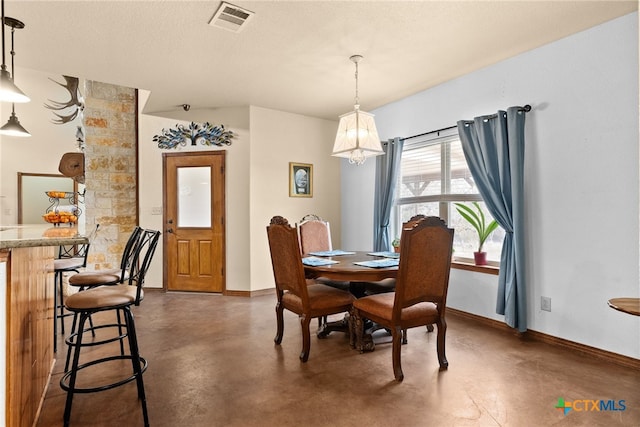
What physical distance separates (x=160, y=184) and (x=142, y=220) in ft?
1.95

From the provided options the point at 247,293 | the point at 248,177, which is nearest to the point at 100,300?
the point at 247,293

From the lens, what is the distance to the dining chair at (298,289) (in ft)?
8.57

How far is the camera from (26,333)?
5.45ft

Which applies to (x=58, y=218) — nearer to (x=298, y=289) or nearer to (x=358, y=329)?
(x=298, y=289)

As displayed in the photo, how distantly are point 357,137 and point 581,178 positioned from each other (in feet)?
6.03

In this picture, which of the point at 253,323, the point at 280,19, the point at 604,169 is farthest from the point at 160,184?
the point at 604,169

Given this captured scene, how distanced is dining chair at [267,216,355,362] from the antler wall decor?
166 inches

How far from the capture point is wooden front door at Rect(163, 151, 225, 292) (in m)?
4.98

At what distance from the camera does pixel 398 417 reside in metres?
1.92

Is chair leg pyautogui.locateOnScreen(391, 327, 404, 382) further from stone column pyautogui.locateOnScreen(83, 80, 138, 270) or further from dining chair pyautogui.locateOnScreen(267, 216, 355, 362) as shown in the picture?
stone column pyautogui.locateOnScreen(83, 80, 138, 270)

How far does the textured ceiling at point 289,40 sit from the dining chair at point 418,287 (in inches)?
62.6

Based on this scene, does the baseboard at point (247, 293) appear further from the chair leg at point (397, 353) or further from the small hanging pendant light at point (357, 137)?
the chair leg at point (397, 353)

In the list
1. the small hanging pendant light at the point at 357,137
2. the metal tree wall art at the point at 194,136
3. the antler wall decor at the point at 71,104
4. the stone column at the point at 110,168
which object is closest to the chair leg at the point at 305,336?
the small hanging pendant light at the point at 357,137

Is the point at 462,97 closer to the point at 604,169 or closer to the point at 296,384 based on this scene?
the point at 604,169
